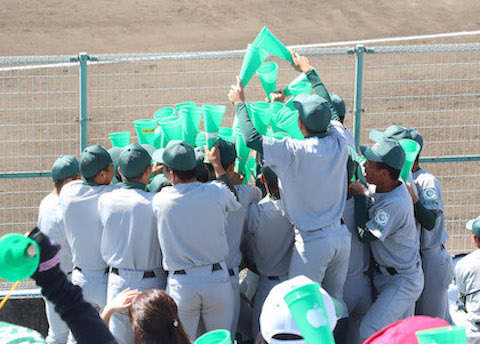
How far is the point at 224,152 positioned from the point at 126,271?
110cm

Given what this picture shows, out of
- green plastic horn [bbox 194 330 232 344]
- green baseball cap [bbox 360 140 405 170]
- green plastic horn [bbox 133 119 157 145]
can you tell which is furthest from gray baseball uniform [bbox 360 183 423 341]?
green plastic horn [bbox 194 330 232 344]

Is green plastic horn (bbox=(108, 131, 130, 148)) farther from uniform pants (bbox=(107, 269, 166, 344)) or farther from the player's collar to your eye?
uniform pants (bbox=(107, 269, 166, 344))

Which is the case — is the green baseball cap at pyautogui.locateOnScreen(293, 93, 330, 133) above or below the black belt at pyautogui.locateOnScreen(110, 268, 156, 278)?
above

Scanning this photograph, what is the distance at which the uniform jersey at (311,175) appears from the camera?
4.51 metres

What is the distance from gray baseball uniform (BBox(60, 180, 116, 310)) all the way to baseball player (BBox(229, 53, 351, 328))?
125 centimetres

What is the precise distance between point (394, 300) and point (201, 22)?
42.2ft

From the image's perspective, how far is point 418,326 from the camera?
260 centimetres

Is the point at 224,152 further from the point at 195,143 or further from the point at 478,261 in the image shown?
the point at 478,261

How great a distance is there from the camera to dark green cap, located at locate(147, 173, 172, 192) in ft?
16.4

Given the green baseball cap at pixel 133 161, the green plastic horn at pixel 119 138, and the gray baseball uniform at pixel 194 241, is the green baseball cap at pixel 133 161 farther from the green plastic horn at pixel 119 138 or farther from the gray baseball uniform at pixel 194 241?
the green plastic horn at pixel 119 138

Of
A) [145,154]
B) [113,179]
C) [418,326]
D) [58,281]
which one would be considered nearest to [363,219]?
[145,154]

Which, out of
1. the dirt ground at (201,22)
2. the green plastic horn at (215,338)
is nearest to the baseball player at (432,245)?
the green plastic horn at (215,338)

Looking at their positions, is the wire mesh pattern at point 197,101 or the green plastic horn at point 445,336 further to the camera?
the wire mesh pattern at point 197,101

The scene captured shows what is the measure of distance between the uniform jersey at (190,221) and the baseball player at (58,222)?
0.91 m
